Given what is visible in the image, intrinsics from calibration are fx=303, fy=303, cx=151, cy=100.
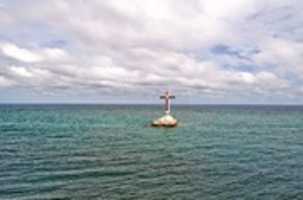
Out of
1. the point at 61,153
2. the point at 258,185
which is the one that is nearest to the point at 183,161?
the point at 258,185

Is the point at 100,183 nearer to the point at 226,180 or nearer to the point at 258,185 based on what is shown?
the point at 226,180

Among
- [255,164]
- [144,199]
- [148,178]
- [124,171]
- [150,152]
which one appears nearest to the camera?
[144,199]

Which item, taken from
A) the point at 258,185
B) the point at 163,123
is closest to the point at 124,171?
the point at 258,185

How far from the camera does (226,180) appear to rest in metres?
24.5

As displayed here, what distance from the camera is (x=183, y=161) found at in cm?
3172

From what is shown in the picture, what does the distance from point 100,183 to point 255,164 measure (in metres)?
15.9

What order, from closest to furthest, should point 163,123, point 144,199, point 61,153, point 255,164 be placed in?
point 144,199 → point 255,164 → point 61,153 → point 163,123

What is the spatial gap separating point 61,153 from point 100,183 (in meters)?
13.4

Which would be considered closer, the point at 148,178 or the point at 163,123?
the point at 148,178

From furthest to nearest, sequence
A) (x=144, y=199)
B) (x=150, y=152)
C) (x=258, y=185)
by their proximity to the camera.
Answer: (x=150, y=152), (x=258, y=185), (x=144, y=199)

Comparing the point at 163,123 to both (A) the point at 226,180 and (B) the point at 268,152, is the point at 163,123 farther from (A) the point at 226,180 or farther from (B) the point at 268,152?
(A) the point at 226,180

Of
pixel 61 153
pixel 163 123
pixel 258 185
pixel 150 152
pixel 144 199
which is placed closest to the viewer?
pixel 144 199

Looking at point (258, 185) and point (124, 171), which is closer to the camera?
point (258, 185)

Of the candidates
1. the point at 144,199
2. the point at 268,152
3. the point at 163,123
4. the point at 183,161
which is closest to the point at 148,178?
the point at 144,199
